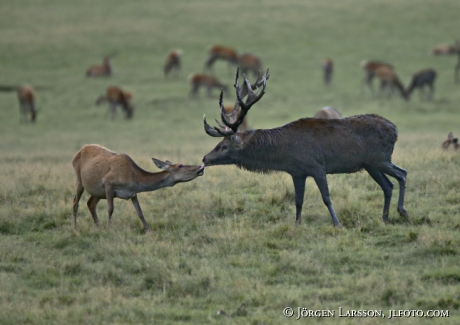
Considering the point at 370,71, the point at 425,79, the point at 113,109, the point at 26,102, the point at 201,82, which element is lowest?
the point at 113,109

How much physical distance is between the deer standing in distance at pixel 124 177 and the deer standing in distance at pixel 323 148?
58cm

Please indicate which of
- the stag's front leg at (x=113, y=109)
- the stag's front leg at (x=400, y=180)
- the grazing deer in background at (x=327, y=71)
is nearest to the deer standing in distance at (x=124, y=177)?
the stag's front leg at (x=400, y=180)

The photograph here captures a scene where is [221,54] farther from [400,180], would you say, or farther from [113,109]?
[400,180]

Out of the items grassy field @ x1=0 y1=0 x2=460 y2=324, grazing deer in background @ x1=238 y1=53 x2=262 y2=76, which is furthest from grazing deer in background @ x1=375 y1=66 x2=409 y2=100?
grazing deer in background @ x1=238 y1=53 x2=262 y2=76

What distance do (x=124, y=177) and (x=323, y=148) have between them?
2566mm

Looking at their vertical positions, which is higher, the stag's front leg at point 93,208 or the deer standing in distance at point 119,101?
the stag's front leg at point 93,208

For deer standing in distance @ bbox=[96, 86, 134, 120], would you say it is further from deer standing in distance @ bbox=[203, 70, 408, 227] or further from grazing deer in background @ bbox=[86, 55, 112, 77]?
deer standing in distance @ bbox=[203, 70, 408, 227]

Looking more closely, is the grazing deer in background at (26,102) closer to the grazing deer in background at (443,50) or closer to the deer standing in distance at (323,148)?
the deer standing in distance at (323,148)

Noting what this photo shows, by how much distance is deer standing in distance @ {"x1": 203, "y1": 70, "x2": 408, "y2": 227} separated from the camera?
30.5 feet

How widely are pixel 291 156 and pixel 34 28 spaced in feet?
119

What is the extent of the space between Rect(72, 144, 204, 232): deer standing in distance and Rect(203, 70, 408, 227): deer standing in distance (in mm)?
584

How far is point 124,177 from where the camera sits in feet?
29.8

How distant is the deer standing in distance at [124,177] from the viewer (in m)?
9.08

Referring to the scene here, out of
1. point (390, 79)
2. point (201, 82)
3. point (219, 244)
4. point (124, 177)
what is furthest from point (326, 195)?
point (390, 79)
